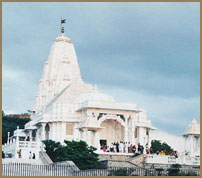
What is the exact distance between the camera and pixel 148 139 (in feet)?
206

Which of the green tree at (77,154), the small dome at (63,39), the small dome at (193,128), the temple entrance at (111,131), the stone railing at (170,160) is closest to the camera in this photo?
the green tree at (77,154)

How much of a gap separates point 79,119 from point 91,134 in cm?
464

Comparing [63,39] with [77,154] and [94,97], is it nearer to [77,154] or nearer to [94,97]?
[94,97]

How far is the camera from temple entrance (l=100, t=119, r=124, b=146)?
58.2 meters

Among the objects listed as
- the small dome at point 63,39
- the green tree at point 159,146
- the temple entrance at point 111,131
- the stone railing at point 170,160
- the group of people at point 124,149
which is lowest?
the stone railing at point 170,160

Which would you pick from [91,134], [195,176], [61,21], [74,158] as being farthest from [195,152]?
[61,21]

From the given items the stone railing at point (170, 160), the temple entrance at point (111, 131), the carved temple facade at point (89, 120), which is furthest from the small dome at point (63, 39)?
the stone railing at point (170, 160)

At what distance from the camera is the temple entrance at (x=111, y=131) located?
58188 mm

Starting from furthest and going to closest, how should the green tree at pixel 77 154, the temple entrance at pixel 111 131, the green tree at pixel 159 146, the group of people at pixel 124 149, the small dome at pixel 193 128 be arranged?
the green tree at pixel 159 146 < the temple entrance at pixel 111 131 < the small dome at pixel 193 128 < the group of people at pixel 124 149 < the green tree at pixel 77 154

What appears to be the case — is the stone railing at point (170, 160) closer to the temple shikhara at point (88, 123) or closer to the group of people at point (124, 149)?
the group of people at point (124, 149)

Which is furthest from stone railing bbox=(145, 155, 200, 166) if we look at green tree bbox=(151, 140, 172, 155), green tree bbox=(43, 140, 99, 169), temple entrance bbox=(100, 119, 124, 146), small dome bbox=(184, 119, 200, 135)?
green tree bbox=(151, 140, 172, 155)

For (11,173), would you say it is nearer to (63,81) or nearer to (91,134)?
(91,134)

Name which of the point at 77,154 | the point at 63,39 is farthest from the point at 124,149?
the point at 63,39

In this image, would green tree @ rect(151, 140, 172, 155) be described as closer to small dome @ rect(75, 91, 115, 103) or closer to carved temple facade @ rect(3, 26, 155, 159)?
carved temple facade @ rect(3, 26, 155, 159)
